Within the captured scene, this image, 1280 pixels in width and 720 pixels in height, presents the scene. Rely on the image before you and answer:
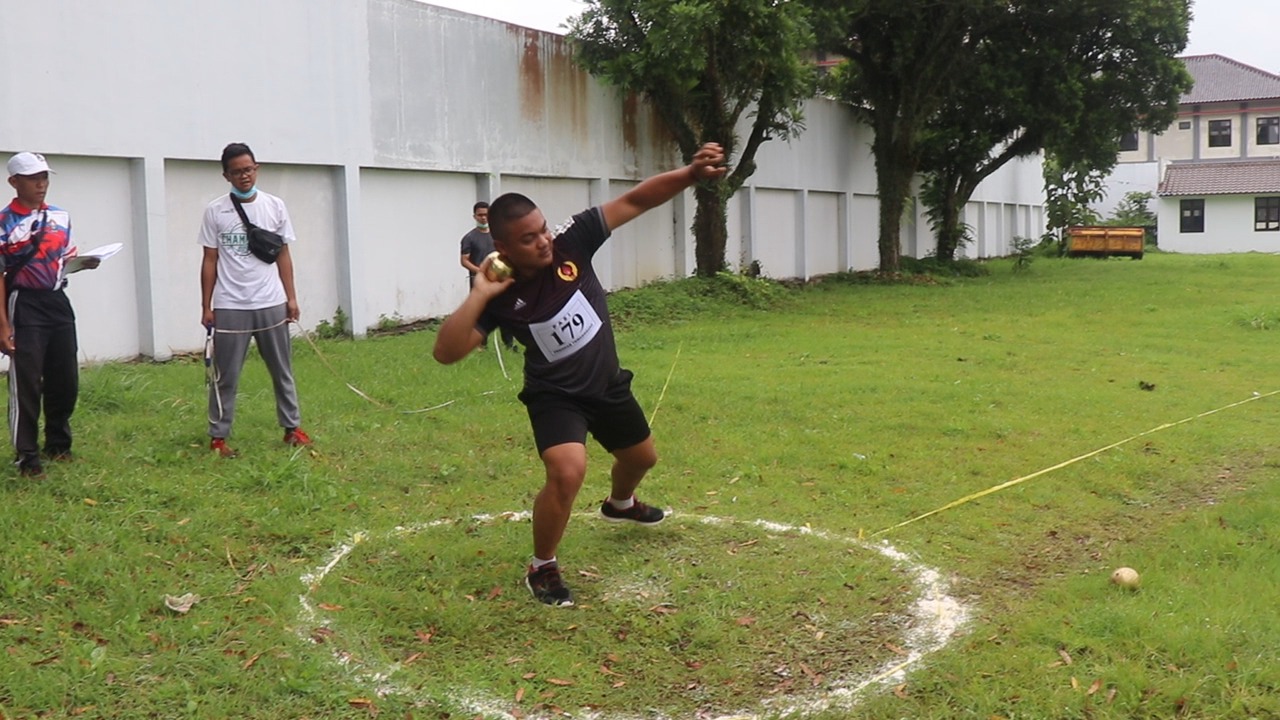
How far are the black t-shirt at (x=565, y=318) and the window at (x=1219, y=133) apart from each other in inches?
2536

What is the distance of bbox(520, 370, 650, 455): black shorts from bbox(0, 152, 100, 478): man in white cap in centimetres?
315

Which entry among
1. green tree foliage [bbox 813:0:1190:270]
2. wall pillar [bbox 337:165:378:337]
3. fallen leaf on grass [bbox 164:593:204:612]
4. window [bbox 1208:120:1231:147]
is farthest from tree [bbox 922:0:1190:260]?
window [bbox 1208:120:1231:147]

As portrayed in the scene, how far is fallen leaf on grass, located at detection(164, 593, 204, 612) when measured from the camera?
5.14 metres

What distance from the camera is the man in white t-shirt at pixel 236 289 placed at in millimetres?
7598

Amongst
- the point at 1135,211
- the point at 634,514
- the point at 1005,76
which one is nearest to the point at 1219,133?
the point at 1135,211

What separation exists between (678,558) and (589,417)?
88 centimetres

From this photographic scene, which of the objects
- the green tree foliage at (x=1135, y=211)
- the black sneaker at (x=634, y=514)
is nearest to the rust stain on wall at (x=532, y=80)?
the black sneaker at (x=634, y=514)

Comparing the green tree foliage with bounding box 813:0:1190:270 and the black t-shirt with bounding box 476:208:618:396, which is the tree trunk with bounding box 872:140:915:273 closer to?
the green tree foliage with bounding box 813:0:1190:270

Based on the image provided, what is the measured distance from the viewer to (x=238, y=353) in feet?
25.1

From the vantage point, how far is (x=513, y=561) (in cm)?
589

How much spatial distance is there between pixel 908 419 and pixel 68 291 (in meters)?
8.86

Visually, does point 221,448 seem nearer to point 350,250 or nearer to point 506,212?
point 506,212

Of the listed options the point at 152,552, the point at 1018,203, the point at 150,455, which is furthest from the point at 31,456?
the point at 1018,203

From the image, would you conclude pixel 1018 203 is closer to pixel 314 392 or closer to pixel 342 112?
pixel 342 112
